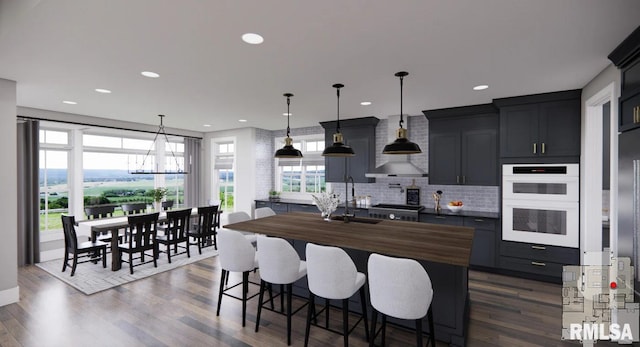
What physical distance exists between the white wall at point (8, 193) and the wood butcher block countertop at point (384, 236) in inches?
106

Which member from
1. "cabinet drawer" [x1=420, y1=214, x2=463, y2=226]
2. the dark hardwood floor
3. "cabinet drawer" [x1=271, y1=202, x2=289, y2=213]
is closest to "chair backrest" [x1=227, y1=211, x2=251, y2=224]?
the dark hardwood floor

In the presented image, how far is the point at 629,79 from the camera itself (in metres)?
2.42

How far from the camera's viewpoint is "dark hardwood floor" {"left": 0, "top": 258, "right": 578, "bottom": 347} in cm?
272

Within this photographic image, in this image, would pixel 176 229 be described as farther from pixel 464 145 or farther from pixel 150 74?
pixel 464 145

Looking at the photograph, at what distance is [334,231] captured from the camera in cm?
317

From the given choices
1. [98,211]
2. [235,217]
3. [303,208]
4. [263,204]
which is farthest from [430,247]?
[98,211]

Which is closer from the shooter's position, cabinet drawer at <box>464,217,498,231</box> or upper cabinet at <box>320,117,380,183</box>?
cabinet drawer at <box>464,217,498,231</box>

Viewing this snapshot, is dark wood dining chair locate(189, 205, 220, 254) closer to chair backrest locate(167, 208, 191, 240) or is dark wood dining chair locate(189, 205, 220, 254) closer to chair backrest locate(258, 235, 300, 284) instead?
chair backrest locate(167, 208, 191, 240)

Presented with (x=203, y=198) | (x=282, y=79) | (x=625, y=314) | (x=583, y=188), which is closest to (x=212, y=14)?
(x=282, y=79)

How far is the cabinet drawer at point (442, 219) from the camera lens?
4.68m

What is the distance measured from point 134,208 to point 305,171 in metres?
3.78

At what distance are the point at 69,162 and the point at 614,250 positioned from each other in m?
8.42

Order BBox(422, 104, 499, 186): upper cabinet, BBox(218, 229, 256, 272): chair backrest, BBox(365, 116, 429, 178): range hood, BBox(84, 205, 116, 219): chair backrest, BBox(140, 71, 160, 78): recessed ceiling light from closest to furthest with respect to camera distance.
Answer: BBox(218, 229, 256, 272): chair backrest, BBox(140, 71, 160, 78): recessed ceiling light, BBox(422, 104, 499, 186): upper cabinet, BBox(365, 116, 429, 178): range hood, BBox(84, 205, 116, 219): chair backrest

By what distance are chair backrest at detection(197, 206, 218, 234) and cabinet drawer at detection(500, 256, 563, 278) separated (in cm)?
515
